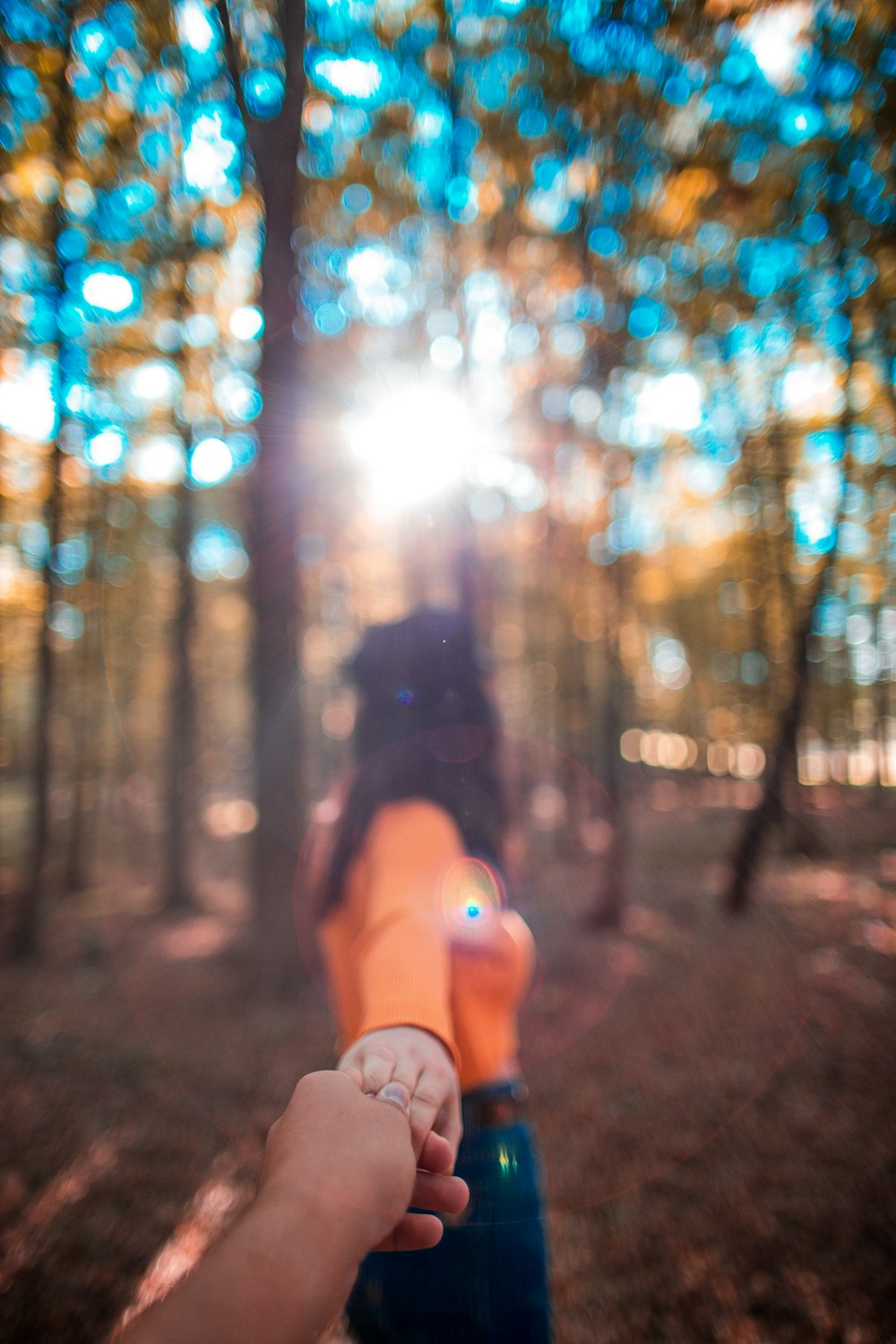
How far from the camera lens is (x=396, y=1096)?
912 mm

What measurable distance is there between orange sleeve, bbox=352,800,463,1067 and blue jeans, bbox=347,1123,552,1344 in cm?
46

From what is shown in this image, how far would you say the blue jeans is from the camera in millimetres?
1318

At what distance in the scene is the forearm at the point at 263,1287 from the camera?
24.5 inches

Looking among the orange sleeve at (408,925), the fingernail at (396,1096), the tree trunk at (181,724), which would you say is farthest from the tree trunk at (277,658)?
the fingernail at (396,1096)

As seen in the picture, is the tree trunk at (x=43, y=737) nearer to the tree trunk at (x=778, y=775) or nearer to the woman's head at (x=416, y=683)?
the woman's head at (x=416, y=683)

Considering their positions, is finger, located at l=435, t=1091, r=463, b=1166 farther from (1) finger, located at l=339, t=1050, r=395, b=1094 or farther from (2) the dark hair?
(2) the dark hair

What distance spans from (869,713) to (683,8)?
13763 millimetres

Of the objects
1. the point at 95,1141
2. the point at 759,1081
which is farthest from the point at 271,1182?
the point at 759,1081

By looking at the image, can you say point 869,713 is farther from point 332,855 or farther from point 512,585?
point 332,855

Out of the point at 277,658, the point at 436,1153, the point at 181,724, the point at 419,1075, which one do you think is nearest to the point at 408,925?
the point at 419,1075

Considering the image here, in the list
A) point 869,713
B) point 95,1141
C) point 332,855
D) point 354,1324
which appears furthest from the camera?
point 869,713

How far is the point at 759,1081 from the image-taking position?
586 cm

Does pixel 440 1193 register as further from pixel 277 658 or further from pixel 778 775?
pixel 778 775

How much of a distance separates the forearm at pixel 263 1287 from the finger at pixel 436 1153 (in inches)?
8.8
